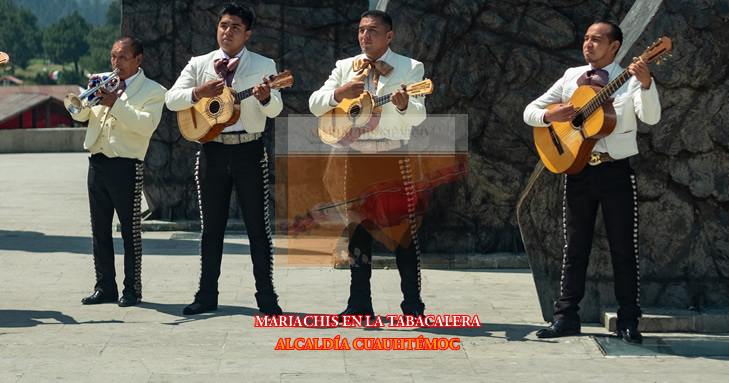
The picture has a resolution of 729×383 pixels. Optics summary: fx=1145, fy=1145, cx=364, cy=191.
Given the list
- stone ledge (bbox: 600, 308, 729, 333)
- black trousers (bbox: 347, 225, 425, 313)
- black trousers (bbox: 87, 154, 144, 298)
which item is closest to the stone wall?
stone ledge (bbox: 600, 308, 729, 333)

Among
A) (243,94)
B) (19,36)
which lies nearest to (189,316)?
(243,94)

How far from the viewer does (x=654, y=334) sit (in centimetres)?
709

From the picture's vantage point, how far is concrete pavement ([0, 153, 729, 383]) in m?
6.06

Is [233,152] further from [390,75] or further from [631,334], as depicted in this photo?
[631,334]

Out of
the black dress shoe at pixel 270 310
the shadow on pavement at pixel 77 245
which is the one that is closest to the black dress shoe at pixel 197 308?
the black dress shoe at pixel 270 310

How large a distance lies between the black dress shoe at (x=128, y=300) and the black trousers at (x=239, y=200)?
1.78 feet

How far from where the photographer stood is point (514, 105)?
997 centimetres

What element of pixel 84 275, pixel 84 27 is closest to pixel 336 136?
pixel 84 275

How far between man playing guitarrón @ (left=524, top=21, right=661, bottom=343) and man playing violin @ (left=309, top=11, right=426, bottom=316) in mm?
813

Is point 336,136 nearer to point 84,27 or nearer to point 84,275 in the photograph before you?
point 84,275

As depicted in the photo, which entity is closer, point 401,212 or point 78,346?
point 78,346

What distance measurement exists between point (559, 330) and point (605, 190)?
908mm

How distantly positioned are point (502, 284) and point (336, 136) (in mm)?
2693
